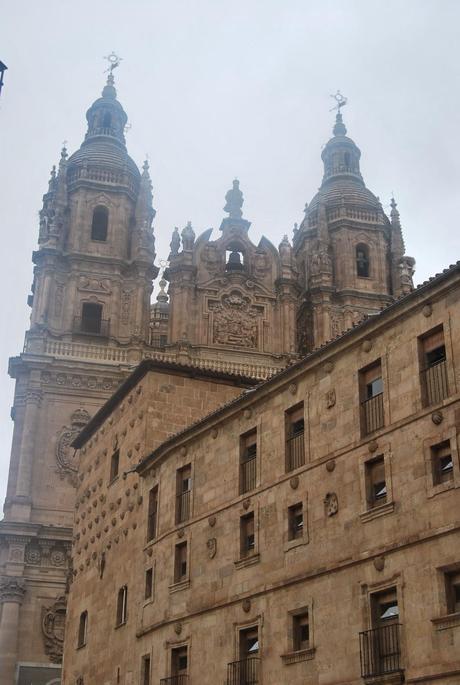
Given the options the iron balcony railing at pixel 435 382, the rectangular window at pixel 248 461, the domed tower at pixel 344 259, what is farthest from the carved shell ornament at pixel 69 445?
the iron balcony railing at pixel 435 382

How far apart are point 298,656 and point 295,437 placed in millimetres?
5543

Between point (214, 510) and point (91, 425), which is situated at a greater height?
point (91, 425)

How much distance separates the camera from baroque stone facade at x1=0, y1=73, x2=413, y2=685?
53.8 m

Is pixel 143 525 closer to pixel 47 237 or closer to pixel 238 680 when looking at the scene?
pixel 238 680

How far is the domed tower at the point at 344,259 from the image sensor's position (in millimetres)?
63219

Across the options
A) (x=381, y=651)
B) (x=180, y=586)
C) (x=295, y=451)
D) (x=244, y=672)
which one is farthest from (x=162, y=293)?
(x=381, y=651)

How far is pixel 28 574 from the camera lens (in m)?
53.6

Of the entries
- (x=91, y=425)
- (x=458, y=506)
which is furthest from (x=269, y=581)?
(x=91, y=425)

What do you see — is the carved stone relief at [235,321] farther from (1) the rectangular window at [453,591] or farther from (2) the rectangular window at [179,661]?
(1) the rectangular window at [453,591]

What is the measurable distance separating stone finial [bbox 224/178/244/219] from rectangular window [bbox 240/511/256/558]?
4271cm

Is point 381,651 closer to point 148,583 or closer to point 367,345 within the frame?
point 367,345

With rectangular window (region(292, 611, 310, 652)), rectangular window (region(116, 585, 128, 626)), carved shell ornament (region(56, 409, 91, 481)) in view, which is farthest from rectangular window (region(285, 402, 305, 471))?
carved shell ornament (region(56, 409, 91, 481))

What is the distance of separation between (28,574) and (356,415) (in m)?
31.1

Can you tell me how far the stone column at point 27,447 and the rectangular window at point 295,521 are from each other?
28704 mm
